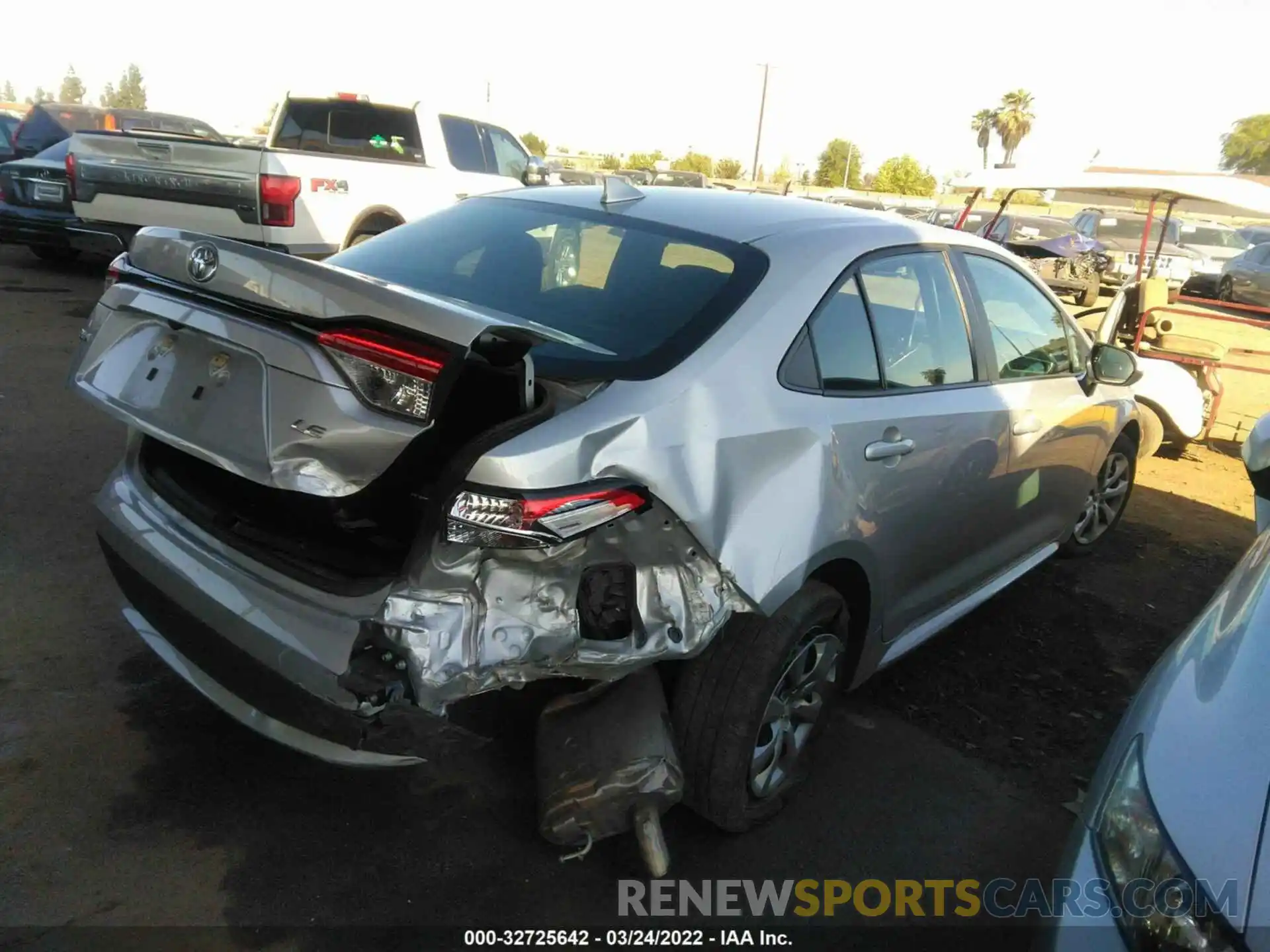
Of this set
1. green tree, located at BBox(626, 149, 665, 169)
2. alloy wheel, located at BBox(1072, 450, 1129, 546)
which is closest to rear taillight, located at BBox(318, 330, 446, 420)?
alloy wheel, located at BBox(1072, 450, 1129, 546)

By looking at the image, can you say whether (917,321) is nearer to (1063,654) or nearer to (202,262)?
(1063,654)

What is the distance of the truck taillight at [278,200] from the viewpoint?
792 centimetres

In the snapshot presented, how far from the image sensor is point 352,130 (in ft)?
32.6

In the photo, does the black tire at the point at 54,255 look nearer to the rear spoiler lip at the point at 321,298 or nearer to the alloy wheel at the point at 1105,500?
the rear spoiler lip at the point at 321,298

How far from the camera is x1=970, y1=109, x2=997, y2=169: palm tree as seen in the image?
67812 mm

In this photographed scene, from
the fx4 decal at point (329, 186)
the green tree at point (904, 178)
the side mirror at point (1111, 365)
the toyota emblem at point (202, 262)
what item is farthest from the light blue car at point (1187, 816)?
the green tree at point (904, 178)

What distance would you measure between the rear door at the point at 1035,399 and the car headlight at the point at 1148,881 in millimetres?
2138

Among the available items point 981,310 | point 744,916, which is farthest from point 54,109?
point 744,916

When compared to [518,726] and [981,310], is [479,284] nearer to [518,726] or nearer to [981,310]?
[518,726]

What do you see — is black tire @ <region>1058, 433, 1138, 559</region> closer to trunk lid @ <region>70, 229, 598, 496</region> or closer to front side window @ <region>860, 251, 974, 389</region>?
front side window @ <region>860, 251, 974, 389</region>

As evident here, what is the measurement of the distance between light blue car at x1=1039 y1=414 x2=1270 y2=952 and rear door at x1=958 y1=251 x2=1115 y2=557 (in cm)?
180

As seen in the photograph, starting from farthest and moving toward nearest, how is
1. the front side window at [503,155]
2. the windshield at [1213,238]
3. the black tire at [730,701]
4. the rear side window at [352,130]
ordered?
the windshield at [1213,238], the front side window at [503,155], the rear side window at [352,130], the black tire at [730,701]

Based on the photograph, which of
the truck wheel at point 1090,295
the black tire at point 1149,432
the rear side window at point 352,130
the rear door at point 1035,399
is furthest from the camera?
the truck wheel at point 1090,295

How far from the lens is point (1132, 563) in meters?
5.38
